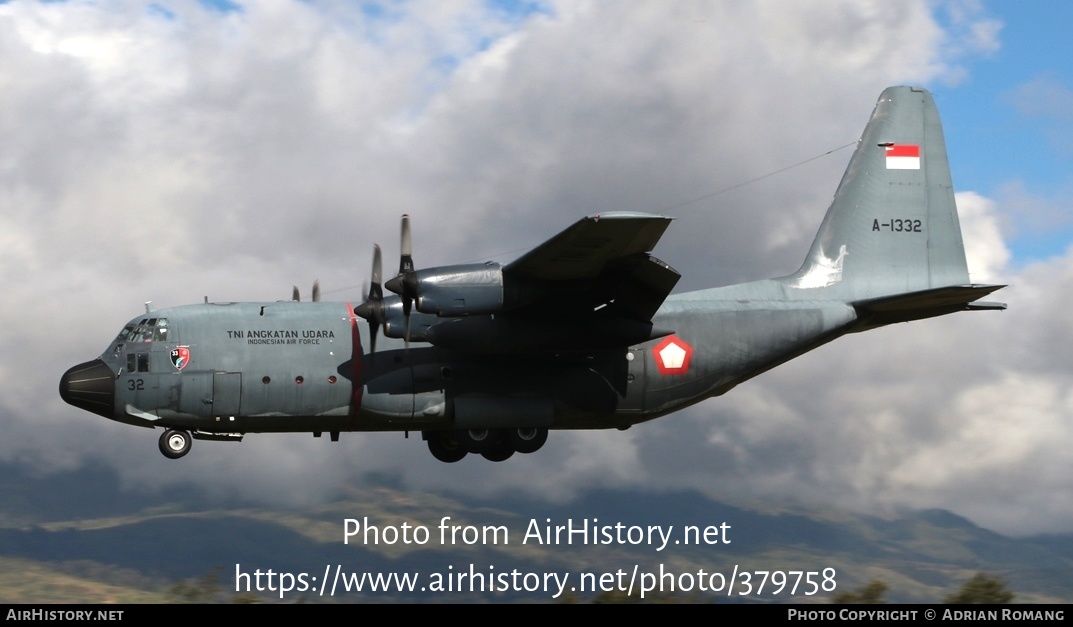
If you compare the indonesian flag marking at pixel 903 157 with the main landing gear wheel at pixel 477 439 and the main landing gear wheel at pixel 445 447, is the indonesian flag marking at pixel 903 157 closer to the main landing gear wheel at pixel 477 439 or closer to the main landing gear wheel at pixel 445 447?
the main landing gear wheel at pixel 477 439

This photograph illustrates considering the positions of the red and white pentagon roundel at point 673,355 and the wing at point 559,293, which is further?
the red and white pentagon roundel at point 673,355

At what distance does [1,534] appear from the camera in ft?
114

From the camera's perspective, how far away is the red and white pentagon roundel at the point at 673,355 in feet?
74.8

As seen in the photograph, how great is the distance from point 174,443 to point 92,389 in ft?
5.49

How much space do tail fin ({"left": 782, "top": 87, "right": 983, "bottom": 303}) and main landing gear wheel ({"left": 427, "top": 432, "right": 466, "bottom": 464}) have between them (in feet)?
23.7

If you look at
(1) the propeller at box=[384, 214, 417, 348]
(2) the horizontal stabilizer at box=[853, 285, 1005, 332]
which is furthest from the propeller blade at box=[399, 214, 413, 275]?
(2) the horizontal stabilizer at box=[853, 285, 1005, 332]

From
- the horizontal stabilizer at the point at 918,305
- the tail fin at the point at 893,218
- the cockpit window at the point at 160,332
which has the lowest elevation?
the cockpit window at the point at 160,332

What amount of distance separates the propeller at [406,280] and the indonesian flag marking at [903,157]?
10408 mm

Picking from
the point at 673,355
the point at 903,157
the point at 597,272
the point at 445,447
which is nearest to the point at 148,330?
the point at 445,447

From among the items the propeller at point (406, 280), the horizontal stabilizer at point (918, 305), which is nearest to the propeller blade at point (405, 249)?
the propeller at point (406, 280)

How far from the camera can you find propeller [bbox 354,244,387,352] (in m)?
21.5

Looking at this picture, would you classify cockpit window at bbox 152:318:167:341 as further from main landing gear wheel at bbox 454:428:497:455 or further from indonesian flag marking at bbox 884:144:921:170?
indonesian flag marking at bbox 884:144:921:170

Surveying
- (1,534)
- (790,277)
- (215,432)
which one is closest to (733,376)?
(790,277)

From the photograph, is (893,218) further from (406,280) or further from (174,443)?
(174,443)
